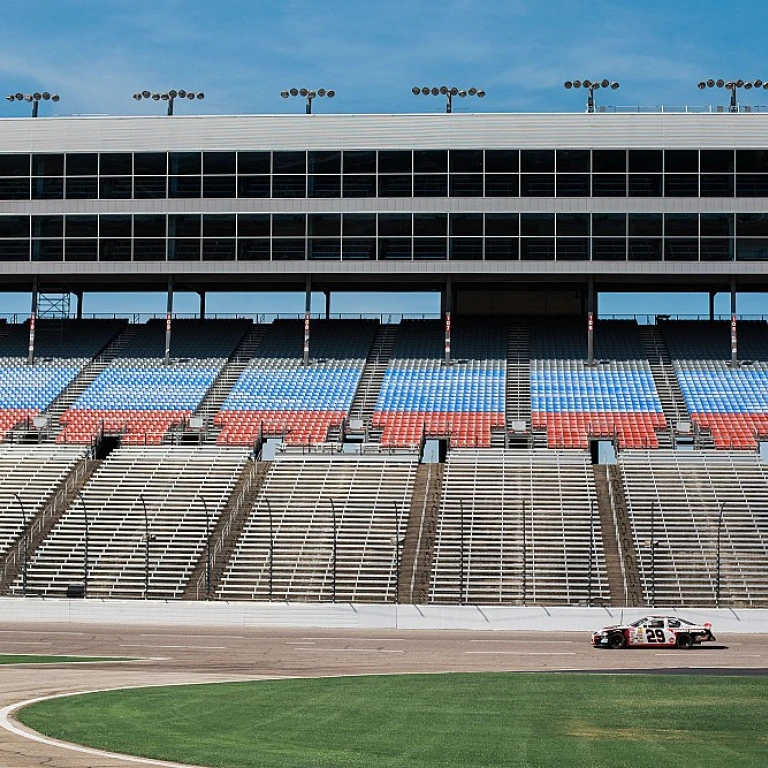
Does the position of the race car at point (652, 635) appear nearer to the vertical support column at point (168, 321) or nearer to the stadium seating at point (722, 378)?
the stadium seating at point (722, 378)

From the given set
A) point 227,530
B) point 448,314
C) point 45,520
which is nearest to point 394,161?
point 448,314

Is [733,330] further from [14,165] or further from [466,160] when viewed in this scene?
[14,165]

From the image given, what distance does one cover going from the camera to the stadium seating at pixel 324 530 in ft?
174

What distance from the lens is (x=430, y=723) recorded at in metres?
19.8

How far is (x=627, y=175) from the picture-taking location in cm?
7200

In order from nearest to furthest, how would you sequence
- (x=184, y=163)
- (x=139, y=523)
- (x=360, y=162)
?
(x=139, y=523) < (x=360, y=162) < (x=184, y=163)

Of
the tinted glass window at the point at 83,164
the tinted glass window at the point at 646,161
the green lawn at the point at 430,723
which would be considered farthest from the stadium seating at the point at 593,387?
the green lawn at the point at 430,723

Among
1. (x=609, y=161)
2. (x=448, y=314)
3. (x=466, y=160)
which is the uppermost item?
(x=466, y=160)

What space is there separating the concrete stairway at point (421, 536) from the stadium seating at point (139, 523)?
9.12m

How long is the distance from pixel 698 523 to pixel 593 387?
16605 mm

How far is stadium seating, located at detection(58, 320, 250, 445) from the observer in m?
69.6

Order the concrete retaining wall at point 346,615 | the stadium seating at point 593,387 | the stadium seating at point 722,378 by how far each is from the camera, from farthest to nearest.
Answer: the stadium seating at point 593,387
the stadium seating at point 722,378
the concrete retaining wall at point 346,615

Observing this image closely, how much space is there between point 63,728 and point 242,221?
56.9m

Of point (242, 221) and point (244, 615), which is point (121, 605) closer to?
point (244, 615)
